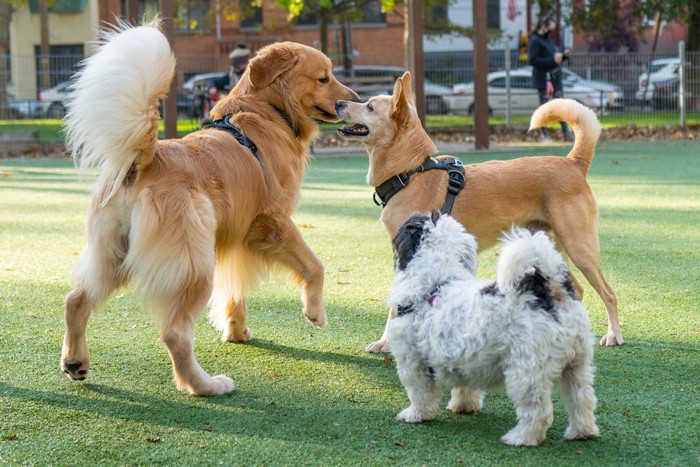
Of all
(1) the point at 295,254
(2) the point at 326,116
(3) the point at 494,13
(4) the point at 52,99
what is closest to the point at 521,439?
(1) the point at 295,254

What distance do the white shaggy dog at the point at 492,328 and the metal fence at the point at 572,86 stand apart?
17975 millimetres

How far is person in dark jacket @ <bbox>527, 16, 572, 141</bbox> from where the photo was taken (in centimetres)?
1731

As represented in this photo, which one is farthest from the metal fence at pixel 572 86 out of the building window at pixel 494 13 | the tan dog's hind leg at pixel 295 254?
the building window at pixel 494 13

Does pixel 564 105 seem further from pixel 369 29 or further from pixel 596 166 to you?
pixel 369 29

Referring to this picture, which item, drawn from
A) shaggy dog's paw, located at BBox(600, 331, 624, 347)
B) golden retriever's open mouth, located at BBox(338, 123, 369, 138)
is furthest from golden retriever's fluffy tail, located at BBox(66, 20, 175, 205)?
shaggy dog's paw, located at BBox(600, 331, 624, 347)

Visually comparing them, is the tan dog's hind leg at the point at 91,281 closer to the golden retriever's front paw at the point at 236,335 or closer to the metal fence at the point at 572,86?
the golden retriever's front paw at the point at 236,335

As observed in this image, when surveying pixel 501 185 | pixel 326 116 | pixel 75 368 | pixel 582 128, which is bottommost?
pixel 75 368

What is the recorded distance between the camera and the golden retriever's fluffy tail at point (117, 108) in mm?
3977

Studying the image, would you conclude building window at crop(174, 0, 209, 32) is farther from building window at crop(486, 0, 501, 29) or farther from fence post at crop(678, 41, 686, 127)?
fence post at crop(678, 41, 686, 127)

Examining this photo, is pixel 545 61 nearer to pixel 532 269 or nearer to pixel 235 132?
pixel 235 132

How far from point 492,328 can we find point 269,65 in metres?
2.54

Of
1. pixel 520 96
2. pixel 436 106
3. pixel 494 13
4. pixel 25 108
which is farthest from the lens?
pixel 494 13

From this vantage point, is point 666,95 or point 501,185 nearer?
point 501,185

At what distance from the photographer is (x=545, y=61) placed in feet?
56.8
